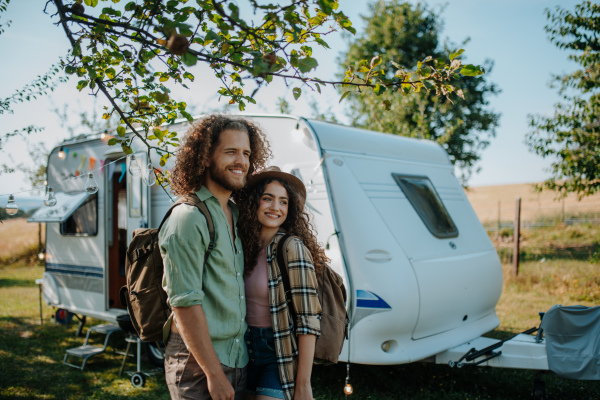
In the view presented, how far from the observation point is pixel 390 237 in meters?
4.19

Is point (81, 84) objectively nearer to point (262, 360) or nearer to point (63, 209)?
point (262, 360)

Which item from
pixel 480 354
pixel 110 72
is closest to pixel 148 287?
pixel 110 72

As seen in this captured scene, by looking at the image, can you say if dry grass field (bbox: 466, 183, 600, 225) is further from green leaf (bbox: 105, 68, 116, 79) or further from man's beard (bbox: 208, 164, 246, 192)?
green leaf (bbox: 105, 68, 116, 79)

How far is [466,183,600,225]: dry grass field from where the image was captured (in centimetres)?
1444

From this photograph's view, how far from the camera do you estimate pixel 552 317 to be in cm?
399

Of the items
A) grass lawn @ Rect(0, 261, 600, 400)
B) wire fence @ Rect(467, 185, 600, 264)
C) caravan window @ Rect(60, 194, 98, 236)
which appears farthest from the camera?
wire fence @ Rect(467, 185, 600, 264)

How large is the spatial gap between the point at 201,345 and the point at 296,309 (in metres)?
0.47

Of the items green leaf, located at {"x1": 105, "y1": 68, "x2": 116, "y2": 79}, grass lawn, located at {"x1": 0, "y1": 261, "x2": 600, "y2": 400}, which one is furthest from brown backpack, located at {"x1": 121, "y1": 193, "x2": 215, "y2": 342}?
grass lawn, located at {"x1": 0, "y1": 261, "x2": 600, "y2": 400}

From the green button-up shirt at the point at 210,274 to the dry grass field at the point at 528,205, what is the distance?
25.2ft

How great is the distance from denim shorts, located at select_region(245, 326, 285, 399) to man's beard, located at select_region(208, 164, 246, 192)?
0.69 m

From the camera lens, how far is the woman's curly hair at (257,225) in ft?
7.92

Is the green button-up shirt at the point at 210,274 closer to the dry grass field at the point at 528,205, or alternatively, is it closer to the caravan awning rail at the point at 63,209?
the caravan awning rail at the point at 63,209

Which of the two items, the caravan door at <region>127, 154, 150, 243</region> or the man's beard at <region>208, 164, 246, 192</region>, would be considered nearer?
the man's beard at <region>208, 164, 246, 192</region>

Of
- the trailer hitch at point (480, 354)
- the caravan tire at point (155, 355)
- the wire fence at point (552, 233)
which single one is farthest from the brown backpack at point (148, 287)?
the wire fence at point (552, 233)
